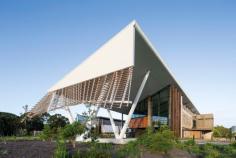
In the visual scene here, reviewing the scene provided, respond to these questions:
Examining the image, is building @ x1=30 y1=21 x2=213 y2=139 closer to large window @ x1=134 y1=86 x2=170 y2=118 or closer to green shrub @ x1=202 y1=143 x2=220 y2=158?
large window @ x1=134 y1=86 x2=170 y2=118

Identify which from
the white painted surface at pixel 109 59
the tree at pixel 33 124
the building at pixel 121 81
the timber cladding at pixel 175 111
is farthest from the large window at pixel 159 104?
the tree at pixel 33 124

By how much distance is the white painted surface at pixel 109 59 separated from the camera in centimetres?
2714

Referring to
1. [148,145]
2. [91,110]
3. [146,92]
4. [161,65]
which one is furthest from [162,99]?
[148,145]

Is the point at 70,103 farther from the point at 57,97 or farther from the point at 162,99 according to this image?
the point at 162,99

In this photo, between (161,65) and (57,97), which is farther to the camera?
(57,97)

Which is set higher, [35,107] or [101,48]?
[101,48]

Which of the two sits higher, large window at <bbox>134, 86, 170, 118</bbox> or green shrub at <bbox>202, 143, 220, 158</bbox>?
large window at <bbox>134, 86, 170, 118</bbox>

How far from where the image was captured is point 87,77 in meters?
32.8

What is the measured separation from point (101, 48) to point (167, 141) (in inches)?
688

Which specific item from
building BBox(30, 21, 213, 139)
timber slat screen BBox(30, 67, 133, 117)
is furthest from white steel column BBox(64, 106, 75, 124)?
timber slat screen BBox(30, 67, 133, 117)

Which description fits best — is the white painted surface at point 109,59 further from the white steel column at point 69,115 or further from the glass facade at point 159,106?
the glass facade at point 159,106

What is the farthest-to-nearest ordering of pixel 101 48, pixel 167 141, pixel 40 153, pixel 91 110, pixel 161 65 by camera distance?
pixel 161 65, pixel 101 48, pixel 91 110, pixel 167 141, pixel 40 153

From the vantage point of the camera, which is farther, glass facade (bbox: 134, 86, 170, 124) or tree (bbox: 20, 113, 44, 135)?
tree (bbox: 20, 113, 44, 135)

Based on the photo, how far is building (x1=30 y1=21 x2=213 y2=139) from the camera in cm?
2780
